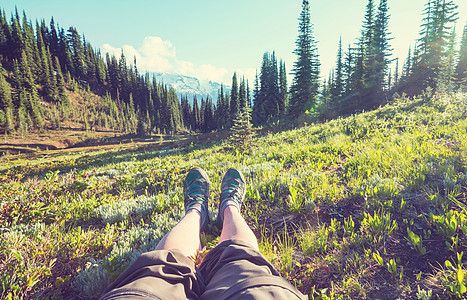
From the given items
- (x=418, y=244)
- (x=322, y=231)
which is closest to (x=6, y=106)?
(x=322, y=231)

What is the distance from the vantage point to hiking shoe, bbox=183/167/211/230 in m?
3.10

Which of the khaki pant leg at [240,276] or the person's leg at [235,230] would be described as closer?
the khaki pant leg at [240,276]

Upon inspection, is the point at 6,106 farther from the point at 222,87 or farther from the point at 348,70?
the point at 348,70

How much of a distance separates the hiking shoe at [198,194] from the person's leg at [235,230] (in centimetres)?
37

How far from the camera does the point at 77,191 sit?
512 cm

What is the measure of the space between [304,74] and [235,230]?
27.6 m

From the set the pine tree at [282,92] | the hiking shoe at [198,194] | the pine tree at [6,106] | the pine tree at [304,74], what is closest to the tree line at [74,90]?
the pine tree at [6,106]

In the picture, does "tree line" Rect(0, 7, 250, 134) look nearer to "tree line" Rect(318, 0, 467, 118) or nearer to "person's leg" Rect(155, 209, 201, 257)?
"tree line" Rect(318, 0, 467, 118)

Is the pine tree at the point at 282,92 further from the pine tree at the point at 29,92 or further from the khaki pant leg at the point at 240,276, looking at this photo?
the pine tree at the point at 29,92

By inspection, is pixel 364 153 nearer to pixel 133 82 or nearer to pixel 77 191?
pixel 77 191

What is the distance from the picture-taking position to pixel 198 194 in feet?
11.7

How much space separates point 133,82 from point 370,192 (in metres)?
115

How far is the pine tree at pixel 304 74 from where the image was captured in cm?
2552

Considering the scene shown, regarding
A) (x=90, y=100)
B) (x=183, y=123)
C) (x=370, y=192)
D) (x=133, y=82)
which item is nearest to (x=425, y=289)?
(x=370, y=192)
